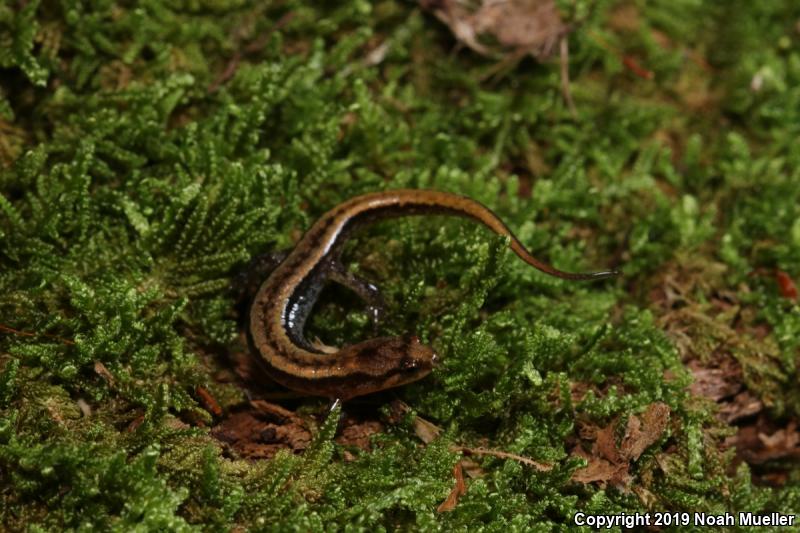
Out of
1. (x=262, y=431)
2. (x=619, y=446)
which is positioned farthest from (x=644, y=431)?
(x=262, y=431)

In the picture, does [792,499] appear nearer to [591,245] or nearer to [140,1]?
[591,245]

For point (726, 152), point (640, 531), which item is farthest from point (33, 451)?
point (726, 152)

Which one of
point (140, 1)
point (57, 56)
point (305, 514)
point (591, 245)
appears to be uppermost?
point (140, 1)

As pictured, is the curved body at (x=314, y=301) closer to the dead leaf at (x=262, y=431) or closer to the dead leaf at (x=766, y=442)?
the dead leaf at (x=262, y=431)

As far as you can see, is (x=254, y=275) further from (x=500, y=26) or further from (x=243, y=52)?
(x=500, y=26)

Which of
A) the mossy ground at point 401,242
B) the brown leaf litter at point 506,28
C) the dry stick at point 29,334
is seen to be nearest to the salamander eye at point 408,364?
the mossy ground at point 401,242

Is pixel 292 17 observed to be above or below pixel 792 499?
above
